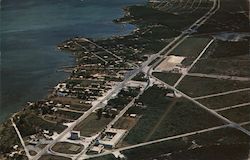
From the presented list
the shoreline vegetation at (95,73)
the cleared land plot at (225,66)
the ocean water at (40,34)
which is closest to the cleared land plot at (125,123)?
the shoreline vegetation at (95,73)

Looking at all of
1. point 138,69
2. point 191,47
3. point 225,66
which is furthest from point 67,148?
point 191,47

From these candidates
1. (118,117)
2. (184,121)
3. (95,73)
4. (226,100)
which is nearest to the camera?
(184,121)

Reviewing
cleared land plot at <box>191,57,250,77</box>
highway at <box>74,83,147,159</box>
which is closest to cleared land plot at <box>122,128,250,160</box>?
highway at <box>74,83,147,159</box>

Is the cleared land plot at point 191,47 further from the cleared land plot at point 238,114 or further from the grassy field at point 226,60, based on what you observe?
the cleared land plot at point 238,114

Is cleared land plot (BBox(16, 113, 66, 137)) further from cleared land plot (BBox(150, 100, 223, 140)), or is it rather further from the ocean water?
cleared land plot (BBox(150, 100, 223, 140))

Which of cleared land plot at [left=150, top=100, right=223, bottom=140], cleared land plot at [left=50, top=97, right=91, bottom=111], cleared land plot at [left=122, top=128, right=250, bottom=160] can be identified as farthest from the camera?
cleared land plot at [left=50, top=97, right=91, bottom=111]

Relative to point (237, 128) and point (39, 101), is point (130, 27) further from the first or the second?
point (237, 128)

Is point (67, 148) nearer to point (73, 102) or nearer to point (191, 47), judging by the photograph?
point (73, 102)
